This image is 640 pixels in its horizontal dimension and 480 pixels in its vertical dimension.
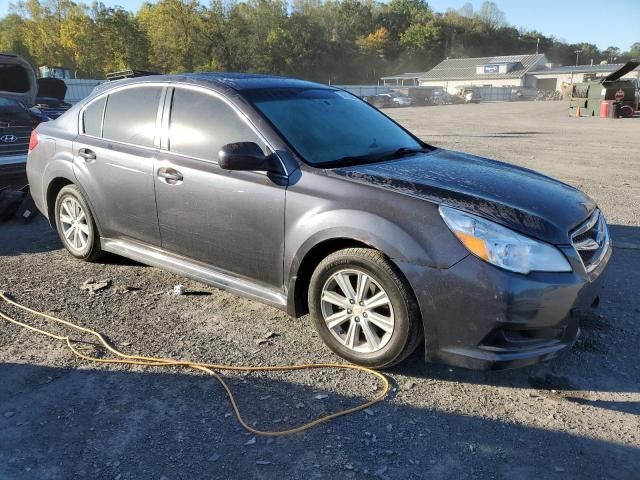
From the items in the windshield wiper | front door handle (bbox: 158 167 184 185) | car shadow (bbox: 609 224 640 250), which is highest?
the windshield wiper

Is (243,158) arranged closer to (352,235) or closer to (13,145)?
(352,235)

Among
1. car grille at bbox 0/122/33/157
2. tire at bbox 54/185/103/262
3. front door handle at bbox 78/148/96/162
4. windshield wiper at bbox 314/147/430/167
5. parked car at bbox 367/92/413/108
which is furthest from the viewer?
parked car at bbox 367/92/413/108

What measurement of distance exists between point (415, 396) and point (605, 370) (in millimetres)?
1223

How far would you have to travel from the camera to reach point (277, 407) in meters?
2.99

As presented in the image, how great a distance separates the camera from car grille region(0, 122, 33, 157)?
7.71 m

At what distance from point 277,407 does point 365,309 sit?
→ 77 cm

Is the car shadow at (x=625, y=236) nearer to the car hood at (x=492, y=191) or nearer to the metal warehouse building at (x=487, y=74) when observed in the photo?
the car hood at (x=492, y=191)

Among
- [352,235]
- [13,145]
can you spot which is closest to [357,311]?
[352,235]

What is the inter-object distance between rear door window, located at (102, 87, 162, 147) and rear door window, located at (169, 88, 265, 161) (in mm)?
258

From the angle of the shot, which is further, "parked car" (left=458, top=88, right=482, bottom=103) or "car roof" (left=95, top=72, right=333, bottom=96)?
"parked car" (left=458, top=88, right=482, bottom=103)

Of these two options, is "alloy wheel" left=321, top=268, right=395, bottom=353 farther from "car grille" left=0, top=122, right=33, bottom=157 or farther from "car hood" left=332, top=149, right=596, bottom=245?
"car grille" left=0, top=122, right=33, bottom=157

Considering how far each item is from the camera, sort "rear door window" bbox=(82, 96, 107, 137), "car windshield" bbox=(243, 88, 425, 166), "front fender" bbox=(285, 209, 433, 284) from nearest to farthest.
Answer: "front fender" bbox=(285, 209, 433, 284) → "car windshield" bbox=(243, 88, 425, 166) → "rear door window" bbox=(82, 96, 107, 137)

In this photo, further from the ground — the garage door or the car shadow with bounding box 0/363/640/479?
the garage door

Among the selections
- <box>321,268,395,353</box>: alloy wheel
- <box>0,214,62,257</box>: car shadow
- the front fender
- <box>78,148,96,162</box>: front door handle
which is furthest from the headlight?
<box>0,214,62,257</box>: car shadow
